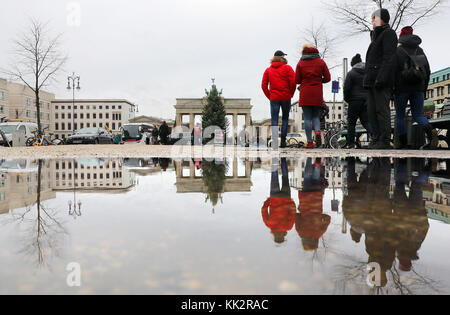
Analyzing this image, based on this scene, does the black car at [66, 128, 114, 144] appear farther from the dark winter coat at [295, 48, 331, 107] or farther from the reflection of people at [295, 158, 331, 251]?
the reflection of people at [295, 158, 331, 251]

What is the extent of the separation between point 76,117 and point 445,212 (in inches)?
5336

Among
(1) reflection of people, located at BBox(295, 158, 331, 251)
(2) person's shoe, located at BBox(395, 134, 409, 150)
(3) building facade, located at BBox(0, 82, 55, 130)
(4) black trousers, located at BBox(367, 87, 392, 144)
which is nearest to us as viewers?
(1) reflection of people, located at BBox(295, 158, 331, 251)

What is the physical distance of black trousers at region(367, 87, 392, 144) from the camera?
653 cm

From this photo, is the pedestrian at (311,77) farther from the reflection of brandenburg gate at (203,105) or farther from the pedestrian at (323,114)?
the reflection of brandenburg gate at (203,105)

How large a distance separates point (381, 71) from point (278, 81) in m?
2.67

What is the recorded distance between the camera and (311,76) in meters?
8.01

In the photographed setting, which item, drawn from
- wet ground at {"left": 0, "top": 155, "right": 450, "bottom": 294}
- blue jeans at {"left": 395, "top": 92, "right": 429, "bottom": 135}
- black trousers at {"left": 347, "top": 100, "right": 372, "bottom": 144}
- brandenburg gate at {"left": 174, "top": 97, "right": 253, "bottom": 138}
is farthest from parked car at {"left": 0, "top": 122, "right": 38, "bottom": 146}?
brandenburg gate at {"left": 174, "top": 97, "right": 253, "bottom": 138}

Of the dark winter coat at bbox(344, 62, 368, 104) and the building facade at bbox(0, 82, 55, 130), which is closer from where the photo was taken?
the dark winter coat at bbox(344, 62, 368, 104)

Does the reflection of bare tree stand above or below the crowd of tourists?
below

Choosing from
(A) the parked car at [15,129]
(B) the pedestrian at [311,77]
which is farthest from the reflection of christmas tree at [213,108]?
(B) the pedestrian at [311,77]

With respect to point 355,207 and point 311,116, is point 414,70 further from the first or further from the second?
point 355,207

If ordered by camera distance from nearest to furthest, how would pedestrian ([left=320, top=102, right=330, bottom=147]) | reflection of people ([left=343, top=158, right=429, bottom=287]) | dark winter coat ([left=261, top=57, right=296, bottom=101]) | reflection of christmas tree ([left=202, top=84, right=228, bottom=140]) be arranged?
reflection of people ([left=343, top=158, right=429, bottom=287]) → dark winter coat ([left=261, top=57, right=296, bottom=101]) → pedestrian ([left=320, top=102, right=330, bottom=147]) → reflection of christmas tree ([left=202, top=84, right=228, bottom=140])

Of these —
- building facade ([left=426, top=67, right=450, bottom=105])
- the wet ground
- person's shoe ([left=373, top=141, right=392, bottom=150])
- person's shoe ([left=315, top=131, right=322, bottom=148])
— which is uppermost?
building facade ([left=426, top=67, right=450, bottom=105])
